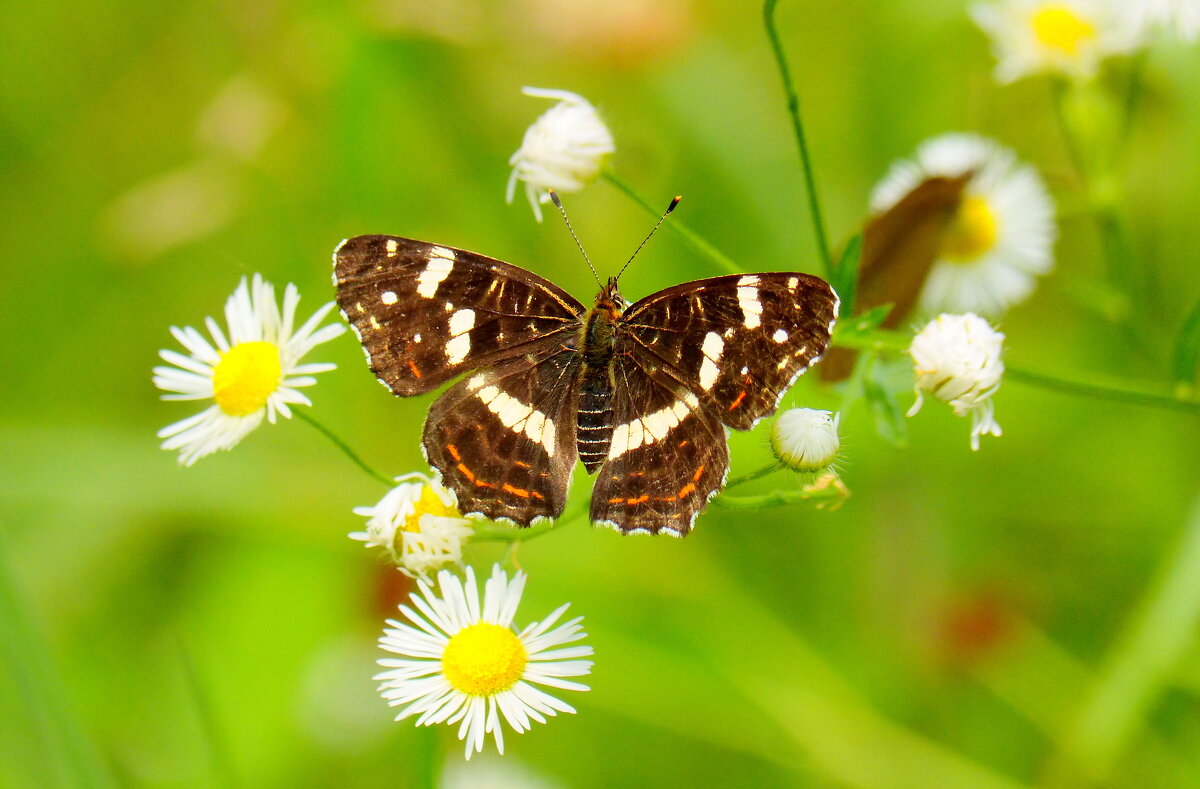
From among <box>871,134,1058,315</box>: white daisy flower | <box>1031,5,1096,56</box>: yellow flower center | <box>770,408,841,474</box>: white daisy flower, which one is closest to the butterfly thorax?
<box>770,408,841,474</box>: white daisy flower

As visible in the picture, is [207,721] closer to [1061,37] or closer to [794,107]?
[794,107]

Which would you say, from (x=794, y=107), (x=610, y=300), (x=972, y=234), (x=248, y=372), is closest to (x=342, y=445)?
(x=248, y=372)

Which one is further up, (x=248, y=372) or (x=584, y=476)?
(x=584, y=476)

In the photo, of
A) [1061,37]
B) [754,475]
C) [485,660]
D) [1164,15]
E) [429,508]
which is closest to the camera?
[485,660]

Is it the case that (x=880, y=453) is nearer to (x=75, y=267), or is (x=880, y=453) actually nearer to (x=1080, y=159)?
(x=1080, y=159)

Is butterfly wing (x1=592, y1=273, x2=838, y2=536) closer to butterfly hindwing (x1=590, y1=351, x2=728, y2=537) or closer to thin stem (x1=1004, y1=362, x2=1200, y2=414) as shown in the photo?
butterfly hindwing (x1=590, y1=351, x2=728, y2=537)

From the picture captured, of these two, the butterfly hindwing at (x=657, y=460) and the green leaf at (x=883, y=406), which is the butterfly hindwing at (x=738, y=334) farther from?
the green leaf at (x=883, y=406)

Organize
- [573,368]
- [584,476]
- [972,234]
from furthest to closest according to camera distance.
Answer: [584,476]
[972,234]
[573,368]
